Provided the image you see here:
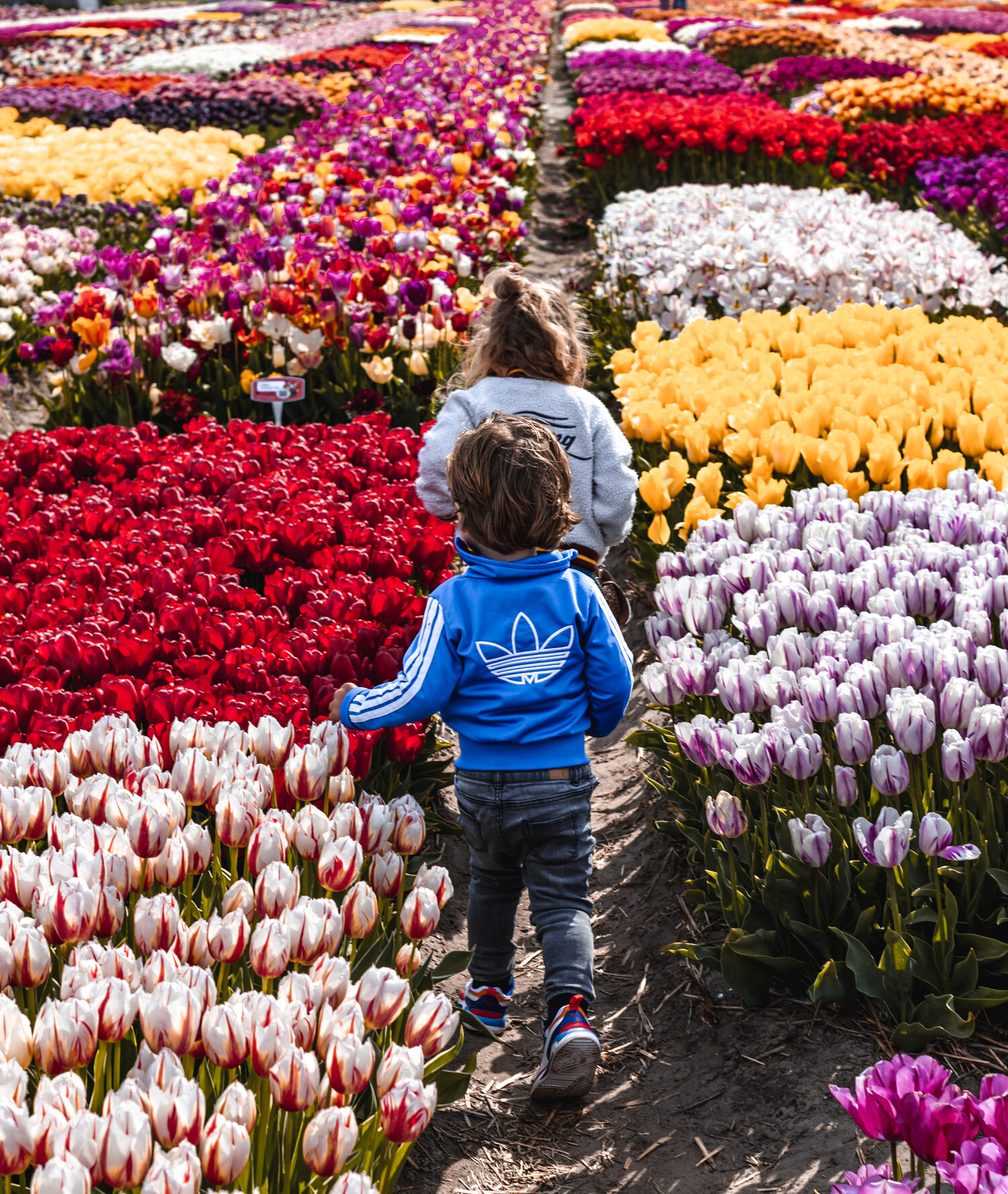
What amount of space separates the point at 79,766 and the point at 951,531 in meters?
2.28

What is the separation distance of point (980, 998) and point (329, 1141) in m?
1.31

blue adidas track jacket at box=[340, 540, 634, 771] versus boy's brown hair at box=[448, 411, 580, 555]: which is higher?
boy's brown hair at box=[448, 411, 580, 555]

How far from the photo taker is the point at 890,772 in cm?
225

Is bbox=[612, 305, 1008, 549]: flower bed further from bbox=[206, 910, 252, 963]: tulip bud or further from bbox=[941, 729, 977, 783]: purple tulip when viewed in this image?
bbox=[206, 910, 252, 963]: tulip bud

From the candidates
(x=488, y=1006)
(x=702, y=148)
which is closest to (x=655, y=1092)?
(x=488, y=1006)

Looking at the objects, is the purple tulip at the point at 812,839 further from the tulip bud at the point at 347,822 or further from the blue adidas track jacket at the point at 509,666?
the tulip bud at the point at 347,822

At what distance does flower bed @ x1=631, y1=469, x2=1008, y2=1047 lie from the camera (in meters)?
2.28

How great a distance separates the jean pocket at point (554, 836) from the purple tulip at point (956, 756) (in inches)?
31.4

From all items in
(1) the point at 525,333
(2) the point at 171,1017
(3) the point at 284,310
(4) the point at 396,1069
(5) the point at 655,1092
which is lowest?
(5) the point at 655,1092

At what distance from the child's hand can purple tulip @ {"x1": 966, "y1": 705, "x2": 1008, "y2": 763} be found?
4.42 feet

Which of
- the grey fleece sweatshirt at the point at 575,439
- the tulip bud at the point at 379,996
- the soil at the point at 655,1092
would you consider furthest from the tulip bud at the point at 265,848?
the grey fleece sweatshirt at the point at 575,439

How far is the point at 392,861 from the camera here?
233 centimetres

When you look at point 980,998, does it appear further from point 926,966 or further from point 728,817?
point 728,817

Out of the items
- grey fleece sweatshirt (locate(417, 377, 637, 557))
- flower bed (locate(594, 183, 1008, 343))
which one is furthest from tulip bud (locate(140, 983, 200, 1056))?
flower bed (locate(594, 183, 1008, 343))
